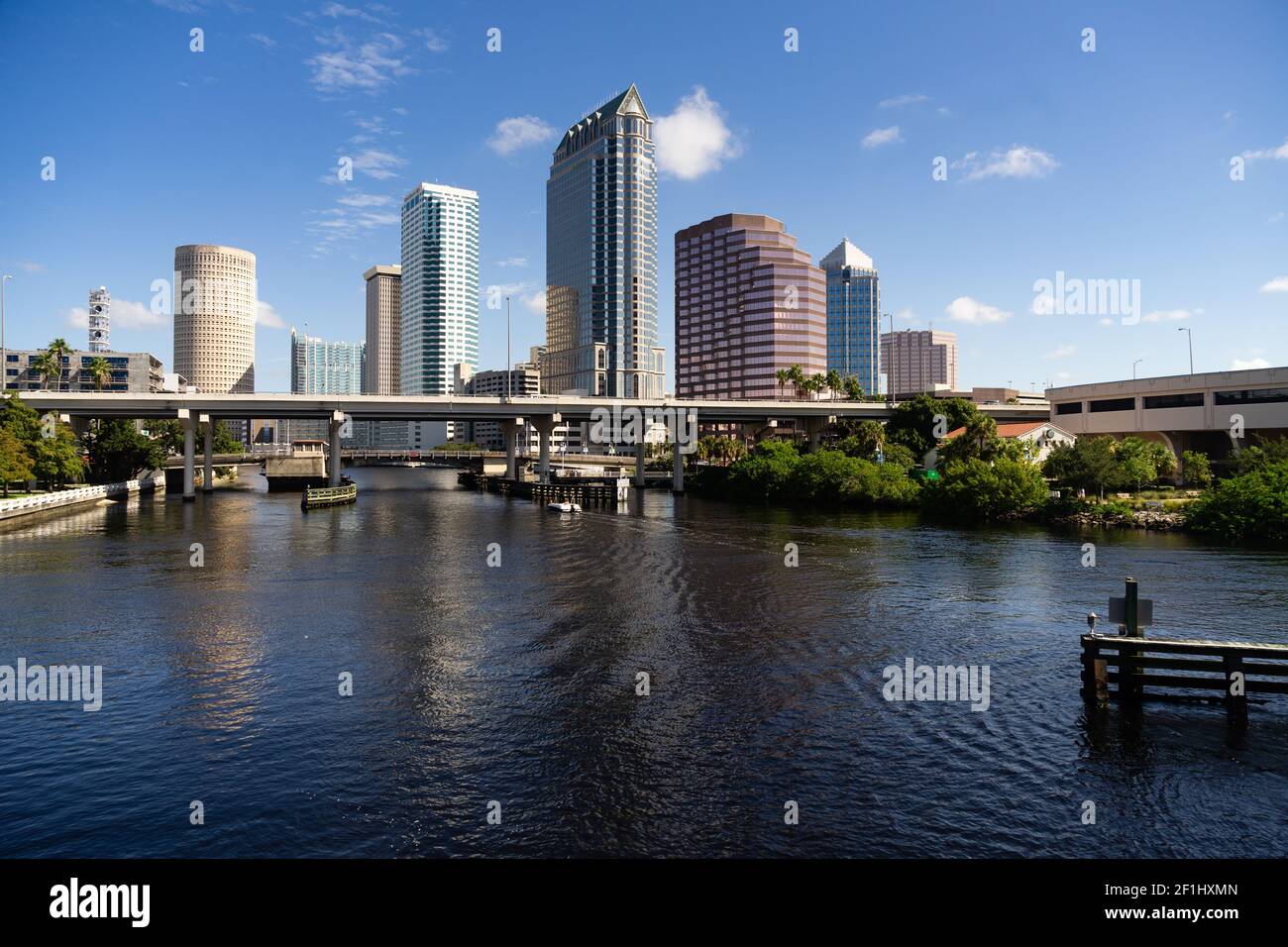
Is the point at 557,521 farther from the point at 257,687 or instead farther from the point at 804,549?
the point at 257,687

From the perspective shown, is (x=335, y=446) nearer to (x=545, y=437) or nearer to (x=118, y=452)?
(x=545, y=437)

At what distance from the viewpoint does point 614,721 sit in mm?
25062

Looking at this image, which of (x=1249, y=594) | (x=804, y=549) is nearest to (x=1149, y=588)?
(x=1249, y=594)

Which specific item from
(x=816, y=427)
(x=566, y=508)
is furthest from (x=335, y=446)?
(x=816, y=427)

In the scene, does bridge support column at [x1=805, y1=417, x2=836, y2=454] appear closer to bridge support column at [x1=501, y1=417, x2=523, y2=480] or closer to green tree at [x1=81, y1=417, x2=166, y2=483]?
bridge support column at [x1=501, y1=417, x2=523, y2=480]

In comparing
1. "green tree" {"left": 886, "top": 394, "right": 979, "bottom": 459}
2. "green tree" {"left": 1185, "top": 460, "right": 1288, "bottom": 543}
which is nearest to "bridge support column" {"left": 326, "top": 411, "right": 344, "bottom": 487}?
"green tree" {"left": 886, "top": 394, "right": 979, "bottom": 459}

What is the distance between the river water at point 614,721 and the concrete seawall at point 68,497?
39730mm

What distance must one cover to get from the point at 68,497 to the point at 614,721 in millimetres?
104197

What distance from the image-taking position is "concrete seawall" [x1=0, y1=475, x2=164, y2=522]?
277 feet

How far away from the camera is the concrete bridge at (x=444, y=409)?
113812 millimetres

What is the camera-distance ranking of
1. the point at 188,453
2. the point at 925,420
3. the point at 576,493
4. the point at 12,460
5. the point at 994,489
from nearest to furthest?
the point at 994,489
the point at 12,460
the point at 188,453
the point at 576,493
the point at 925,420

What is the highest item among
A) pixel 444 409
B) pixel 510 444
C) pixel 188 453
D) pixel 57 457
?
pixel 444 409

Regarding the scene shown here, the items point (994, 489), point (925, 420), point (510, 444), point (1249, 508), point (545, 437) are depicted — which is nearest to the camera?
point (1249, 508)

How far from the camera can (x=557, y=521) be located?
Result: 92.1 metres
